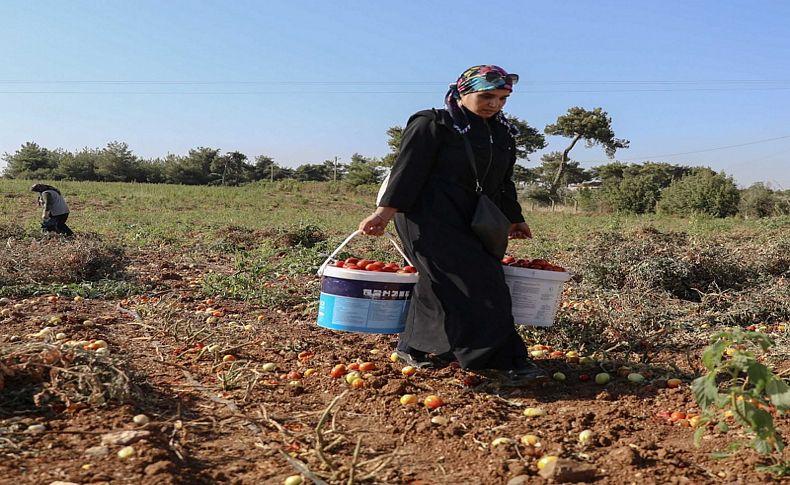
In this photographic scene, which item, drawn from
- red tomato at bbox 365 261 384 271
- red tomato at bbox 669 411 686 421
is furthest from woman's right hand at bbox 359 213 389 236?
red tomato at bbox 669 411 686 421

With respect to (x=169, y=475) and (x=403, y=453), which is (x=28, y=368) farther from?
(x=403, y=453)

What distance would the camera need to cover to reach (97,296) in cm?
564

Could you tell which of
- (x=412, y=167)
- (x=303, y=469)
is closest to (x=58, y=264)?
(x=412, y=167)

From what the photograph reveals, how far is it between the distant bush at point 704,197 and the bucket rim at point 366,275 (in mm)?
21556

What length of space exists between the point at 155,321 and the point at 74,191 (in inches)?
891

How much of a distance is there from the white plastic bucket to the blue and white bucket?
50 centimetres

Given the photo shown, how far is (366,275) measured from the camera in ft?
10.4

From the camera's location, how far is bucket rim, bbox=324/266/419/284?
10.3 feet

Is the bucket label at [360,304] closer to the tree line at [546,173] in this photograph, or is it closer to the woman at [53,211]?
the woman at [53,211]

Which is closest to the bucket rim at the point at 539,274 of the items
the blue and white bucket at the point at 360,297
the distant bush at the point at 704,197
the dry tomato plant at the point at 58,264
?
the blue and white bucket at the point at 360,297

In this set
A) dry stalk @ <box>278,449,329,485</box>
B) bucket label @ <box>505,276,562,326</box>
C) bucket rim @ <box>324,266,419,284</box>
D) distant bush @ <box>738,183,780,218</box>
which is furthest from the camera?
distant bush @ <box>738,183,780,218</box>

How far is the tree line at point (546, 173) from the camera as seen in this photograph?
24219 mm

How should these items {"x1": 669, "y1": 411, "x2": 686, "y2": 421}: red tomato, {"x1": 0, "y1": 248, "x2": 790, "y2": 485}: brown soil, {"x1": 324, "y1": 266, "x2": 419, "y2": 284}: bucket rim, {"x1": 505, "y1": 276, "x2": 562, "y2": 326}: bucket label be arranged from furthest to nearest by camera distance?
{"x1": 505, "y1": 276, "x2": 562, "y2": 326}: bucket label → {"x1": 324, "y1": 266, "x2": 419, "y2": 284}: bucket rim → {"x1": 669, "y1": 411, "x2": 686, "y2": 421}: red tomato → {"x1": 0, "y1": 248, "x2": 790, "y2": 485}: brown soil

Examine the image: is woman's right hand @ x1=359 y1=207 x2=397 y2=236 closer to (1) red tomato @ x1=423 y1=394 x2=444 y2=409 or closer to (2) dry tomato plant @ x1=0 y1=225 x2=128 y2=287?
(1) red tomato @ x1=423 y1=394 x2=444 y2=409
